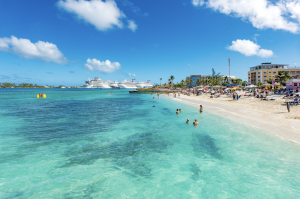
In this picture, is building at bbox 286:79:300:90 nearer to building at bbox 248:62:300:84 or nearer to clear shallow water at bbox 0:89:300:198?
clear shallow water at bbox 0:89:300:198

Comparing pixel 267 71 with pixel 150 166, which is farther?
pixel 267 71

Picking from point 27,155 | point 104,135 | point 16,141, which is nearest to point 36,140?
point 16,141

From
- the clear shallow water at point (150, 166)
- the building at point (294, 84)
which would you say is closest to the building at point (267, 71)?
the building at point (294, 84)

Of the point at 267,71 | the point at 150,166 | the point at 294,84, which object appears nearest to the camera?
the point at 150,166

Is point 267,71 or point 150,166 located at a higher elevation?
point 267,71

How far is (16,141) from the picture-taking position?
1150 cm

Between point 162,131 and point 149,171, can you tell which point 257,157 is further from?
point 162,131

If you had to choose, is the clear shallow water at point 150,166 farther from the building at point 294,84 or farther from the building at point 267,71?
the building at point 267,71

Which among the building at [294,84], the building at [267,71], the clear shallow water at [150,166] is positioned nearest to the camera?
the clear shallow water at [150,166]

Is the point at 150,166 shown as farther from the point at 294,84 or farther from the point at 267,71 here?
the point at 267,71

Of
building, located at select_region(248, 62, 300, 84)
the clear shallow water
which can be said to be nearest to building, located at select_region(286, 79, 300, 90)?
the clear shallow water

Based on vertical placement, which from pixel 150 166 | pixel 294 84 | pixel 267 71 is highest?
pixel 267 71

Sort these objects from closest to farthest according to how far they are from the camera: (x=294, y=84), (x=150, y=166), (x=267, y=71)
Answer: (x=150, y=166)
(x=294, y=84)
(x=267, y=71)

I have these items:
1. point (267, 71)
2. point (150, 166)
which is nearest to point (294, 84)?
point (150, 166)
